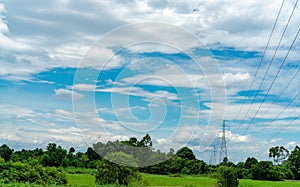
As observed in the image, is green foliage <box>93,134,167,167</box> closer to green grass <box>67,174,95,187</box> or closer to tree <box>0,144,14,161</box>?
green grass <box>67,174,95,187</box>

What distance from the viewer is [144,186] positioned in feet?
77.0

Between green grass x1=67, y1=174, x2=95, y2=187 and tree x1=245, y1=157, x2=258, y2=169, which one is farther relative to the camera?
tree x1=245, y1=157, x2=258, y2=169

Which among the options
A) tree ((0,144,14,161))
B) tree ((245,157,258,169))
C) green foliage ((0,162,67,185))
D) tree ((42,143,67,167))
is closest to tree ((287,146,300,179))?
tree ((245,157,258,169))

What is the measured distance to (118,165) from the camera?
77.6 feet

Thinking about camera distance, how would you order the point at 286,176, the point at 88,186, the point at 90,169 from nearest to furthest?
the point at 88,186 → the point at 90,169 → the point at 286,176

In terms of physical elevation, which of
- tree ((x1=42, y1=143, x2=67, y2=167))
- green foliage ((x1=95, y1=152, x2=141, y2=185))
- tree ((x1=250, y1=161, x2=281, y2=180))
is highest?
tree ((x1=250, y1=161, x2=281, y2=180))

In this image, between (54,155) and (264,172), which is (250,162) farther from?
(54,155)

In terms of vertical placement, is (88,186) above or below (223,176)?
below

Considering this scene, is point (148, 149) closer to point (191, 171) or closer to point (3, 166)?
point (3, 166)

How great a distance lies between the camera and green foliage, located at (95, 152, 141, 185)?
23.3m

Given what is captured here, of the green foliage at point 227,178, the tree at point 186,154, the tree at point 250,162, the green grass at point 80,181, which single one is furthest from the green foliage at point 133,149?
the tree at point 250,162

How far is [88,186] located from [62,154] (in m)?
19.9

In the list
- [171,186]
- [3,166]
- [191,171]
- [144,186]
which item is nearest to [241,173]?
[191,171]

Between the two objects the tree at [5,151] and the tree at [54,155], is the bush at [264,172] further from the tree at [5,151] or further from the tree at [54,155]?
the tree at [5,151]
